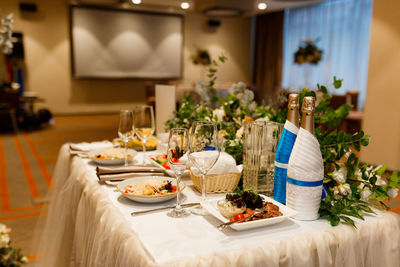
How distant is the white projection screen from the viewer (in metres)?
8.82

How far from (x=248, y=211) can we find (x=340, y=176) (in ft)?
1.11

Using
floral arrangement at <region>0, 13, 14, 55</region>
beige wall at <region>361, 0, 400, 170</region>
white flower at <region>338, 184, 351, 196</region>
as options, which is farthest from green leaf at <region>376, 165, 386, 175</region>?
beige wall at <region>361, 0, 400, 170</region>

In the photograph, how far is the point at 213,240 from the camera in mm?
828

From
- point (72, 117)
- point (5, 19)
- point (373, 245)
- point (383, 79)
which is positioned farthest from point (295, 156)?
point (72, 117)

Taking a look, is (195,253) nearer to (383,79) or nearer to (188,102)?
(188,102)

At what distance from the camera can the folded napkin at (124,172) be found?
1237mm

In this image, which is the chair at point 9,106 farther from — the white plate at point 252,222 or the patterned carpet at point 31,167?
the white plate at point 252,222

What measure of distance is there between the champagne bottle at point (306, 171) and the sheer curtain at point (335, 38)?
21.7 feet

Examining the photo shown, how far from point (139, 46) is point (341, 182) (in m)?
9.17

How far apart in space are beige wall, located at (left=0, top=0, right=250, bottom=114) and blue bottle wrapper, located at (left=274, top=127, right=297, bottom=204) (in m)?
8.85

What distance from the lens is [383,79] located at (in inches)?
163

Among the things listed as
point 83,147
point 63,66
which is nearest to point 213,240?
point 83,147

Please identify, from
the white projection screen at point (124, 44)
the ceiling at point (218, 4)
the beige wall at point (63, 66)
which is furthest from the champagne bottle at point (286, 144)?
the beige wall at point (63, 66)

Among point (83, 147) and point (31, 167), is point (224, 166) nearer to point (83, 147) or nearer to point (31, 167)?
point (83, 147)
